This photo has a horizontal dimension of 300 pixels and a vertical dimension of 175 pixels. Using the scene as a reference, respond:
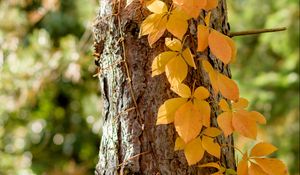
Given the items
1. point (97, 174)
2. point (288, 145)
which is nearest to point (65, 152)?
point (288, 145)

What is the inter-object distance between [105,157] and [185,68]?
302 mm

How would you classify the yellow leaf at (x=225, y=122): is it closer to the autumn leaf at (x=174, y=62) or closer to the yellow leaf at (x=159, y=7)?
the autumn leaf at (x=174, y=62)

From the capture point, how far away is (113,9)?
52.0 inches

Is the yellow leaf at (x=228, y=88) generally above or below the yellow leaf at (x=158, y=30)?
below

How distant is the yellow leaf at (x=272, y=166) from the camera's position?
1208 millimetres

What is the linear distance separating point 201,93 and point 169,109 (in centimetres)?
8

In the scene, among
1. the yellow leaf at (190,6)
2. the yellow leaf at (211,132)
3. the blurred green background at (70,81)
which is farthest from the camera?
the blurred green background at (70,81)

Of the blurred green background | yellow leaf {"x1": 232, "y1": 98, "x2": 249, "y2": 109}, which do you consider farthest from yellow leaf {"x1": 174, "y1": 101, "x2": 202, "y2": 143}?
the blurred green background

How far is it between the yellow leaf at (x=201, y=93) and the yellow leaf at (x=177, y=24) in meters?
0.11

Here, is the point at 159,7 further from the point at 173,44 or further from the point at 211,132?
the point at 211,132

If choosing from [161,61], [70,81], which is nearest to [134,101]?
[161,61]

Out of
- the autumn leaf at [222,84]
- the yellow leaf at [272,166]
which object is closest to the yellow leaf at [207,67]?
the autumn leaf at [222,84]

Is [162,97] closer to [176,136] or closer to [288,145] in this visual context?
[176,136]

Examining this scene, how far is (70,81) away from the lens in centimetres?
526
